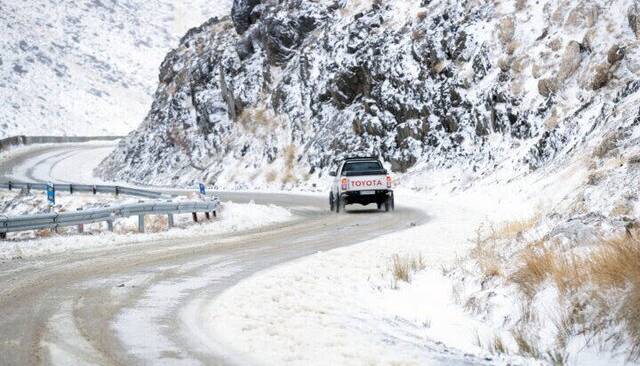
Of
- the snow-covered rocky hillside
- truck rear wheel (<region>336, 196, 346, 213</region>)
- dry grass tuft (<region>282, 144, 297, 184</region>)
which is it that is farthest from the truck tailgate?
the snow-covered rocky hillside

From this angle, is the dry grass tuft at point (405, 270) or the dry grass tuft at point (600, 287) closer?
the dry grass tuft at point (600, 287)

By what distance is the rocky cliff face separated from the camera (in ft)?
86.3

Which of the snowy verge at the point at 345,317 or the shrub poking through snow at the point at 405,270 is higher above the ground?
the shrub poking through snow at the point at 405,270

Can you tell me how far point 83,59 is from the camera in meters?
100

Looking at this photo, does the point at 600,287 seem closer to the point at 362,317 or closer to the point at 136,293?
the point at 362,317

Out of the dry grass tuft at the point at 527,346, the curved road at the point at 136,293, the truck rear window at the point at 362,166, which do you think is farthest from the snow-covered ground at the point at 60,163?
the dry grass tuft at the point at 527,346

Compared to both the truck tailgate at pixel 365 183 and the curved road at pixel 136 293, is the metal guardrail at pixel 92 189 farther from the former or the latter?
the curved road at pixel 136 293

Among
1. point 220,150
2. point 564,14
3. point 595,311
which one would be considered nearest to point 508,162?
point 564,14

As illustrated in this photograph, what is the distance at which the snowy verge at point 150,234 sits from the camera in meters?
13.1

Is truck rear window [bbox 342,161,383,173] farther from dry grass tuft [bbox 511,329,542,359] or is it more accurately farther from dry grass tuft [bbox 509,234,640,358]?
dry grass tuft [bbox 511,329,542,359]

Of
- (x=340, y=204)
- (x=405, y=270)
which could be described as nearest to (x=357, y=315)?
(x=405, y=270)

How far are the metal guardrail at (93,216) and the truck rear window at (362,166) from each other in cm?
496

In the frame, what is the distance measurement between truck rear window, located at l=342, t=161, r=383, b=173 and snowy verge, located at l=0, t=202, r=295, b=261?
2528 millimetres

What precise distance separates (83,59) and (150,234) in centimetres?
9232
